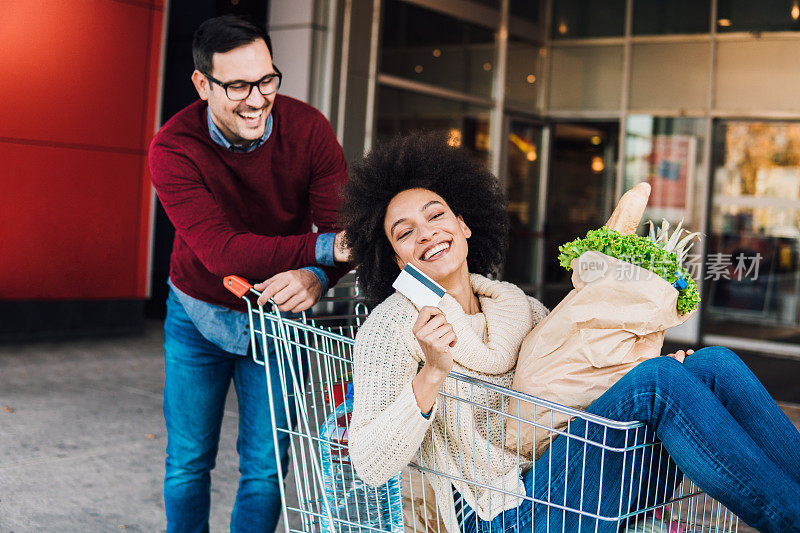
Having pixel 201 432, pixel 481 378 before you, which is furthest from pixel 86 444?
pixel 481 378

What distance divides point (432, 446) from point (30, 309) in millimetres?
6870

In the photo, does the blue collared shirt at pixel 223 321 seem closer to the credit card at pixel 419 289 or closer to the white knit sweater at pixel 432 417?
the white knit sweater at pixel 432 417

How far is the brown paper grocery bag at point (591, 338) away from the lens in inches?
86.0

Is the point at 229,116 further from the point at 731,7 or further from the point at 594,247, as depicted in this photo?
the point at 731,7

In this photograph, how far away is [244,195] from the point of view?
2963mm

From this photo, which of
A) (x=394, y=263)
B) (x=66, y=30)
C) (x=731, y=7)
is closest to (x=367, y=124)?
(x=66, y=30)

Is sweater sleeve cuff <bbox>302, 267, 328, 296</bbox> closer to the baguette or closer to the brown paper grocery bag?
the brown paper grocery bag

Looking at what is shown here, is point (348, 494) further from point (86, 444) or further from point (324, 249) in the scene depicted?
point (86, 444)

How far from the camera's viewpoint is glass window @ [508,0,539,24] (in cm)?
1138

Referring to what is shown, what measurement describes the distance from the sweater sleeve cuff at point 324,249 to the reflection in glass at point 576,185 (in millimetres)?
9105

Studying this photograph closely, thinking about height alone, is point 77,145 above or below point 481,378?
above

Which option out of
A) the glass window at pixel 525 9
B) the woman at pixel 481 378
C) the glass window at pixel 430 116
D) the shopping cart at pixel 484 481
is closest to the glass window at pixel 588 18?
the glass window at pixel 525 9

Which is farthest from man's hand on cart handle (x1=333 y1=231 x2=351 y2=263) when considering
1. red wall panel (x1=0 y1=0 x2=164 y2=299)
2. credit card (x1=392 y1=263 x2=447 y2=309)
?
red wall panel (x1=0 y1=0 x2=164 y2=299)

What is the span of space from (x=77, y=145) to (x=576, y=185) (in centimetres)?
676
